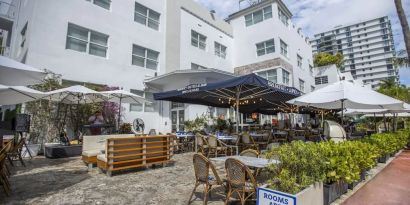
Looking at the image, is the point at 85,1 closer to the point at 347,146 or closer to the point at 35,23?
the point at 35,23

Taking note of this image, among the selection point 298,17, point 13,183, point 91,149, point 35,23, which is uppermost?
point 298,17

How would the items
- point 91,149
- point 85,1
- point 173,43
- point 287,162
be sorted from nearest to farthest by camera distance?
point 287,162 < point 91,149 < point 85,1 < point 173,43

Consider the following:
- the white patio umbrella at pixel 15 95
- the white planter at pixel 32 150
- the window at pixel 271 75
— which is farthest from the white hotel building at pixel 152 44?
the white patio umbrella at pixel 15 95

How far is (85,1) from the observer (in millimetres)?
12289

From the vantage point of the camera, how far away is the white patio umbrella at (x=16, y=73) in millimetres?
4375

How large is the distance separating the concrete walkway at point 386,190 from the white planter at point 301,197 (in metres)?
1.08

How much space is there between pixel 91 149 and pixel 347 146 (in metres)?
7.25

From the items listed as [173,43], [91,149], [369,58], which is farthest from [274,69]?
[369,58]

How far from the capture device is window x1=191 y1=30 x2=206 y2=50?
18469 millimetres

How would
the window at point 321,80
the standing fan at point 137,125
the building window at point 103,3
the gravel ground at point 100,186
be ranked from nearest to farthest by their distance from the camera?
the gravel ground at point 100,186 < the standing fan at point 137,125 < the building window at point 103,3 < the window at point 321,80

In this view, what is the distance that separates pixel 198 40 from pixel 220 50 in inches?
112

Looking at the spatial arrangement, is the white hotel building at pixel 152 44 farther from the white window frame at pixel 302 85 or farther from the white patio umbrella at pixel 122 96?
the white patio umbrella at pixel 122 96

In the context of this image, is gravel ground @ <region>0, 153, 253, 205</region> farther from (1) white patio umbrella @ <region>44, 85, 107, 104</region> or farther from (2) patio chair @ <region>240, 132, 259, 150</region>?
(1) white patio umbrella @ <region>44, 85, 107, 104</region>

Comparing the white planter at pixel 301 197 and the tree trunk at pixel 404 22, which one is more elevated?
the tree trunk at pixel 404 22
